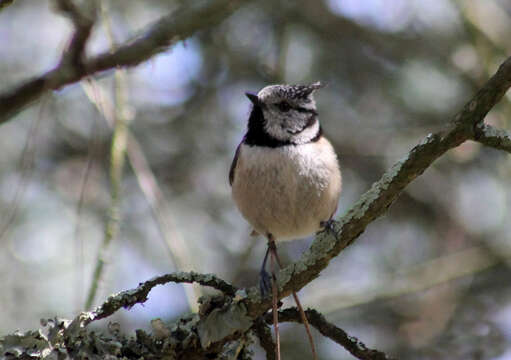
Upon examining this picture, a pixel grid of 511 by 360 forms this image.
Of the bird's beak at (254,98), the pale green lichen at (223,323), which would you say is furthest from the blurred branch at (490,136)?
the bird's beak at (254,98)

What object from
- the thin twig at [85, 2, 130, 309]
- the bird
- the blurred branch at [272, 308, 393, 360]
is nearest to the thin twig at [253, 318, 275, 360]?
the blurred branch at [272, 308, 393, 360]

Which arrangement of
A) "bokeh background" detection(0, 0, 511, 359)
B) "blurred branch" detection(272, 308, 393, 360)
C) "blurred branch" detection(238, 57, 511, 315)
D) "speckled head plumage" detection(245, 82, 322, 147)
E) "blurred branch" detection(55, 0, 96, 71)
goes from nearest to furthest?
1. "blurred branch" detection(238, 57, 511, 315)
2. "blurred branch" detection(272, 308, 393, 360)
3. "blurred branch" detection(55, 0, 96, 71)
4. "speckled head plumage" detection(245, 82, 322, 147)
5. "bokeh background" detection(0, 0, 511, 359)

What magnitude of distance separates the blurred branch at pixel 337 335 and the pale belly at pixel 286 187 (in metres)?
1.43

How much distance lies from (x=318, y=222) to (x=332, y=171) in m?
0.29

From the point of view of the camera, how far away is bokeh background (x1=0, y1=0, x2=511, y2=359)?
5.45 meters

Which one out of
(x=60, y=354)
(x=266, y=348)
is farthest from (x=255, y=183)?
(x=60, y=354)

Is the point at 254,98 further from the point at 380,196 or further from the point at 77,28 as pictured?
the point at 380,196

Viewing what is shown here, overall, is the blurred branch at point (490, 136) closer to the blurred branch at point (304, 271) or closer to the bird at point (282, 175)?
the blurred branch at point (304, 271)

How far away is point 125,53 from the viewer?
9.93ft

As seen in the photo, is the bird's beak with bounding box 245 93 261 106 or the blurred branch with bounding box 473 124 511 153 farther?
the bird's beak with bounding box 245 93 261 106

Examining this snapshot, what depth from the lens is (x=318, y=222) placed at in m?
3.79

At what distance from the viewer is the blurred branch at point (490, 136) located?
1957mm

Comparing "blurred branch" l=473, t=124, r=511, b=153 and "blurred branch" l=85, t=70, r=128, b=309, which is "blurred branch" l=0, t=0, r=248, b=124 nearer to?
"blurred branch" l=85, t=70, r=128, b=309

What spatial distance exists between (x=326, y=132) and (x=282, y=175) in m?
2.12
